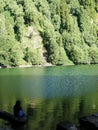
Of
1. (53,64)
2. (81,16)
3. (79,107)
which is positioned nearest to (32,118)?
(79,107)

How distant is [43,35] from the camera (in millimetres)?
165750

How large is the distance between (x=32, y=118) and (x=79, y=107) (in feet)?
26.0

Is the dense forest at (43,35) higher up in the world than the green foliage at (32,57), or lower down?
higher up

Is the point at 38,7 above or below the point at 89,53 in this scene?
above

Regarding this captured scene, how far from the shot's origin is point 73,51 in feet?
563

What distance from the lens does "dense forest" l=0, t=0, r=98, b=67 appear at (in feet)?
497

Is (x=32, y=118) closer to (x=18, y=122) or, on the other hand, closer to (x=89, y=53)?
(x=18, y=122)

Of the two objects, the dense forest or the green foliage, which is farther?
the green foliage

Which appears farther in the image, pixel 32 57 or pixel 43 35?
pixel 43 35

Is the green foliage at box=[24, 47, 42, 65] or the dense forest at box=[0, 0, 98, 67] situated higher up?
the dense forest at box=[0, 0, 98, 67]

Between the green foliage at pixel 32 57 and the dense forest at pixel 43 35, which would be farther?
the green foliage at pixel 32 57

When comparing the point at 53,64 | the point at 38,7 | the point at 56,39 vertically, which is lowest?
the point at 53,64

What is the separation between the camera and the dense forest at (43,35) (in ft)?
497

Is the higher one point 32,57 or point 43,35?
point 43,35
